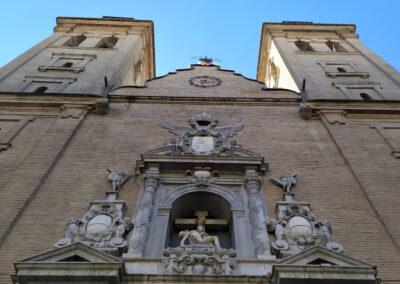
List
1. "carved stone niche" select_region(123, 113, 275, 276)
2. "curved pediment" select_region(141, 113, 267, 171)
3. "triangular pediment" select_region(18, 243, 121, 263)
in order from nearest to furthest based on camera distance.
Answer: "triangular pediment" select_region(18, 243, 121, 263) < "carved stone niche" select_region(123, 113, 275, 276) < "curved pediment" select_region(141, 113, 267, 171)

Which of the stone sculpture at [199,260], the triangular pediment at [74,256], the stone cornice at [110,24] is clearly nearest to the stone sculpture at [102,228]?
the triangular pediment at [74,256]

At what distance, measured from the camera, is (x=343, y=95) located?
16.8m

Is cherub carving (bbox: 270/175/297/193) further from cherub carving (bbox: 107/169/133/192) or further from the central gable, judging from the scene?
the central gable

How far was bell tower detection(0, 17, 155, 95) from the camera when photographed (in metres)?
17.3

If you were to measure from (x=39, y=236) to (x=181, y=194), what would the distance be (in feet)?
9.61

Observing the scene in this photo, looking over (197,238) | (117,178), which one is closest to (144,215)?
(197,238)

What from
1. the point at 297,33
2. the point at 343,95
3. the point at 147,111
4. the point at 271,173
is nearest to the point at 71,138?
the point at 147,111

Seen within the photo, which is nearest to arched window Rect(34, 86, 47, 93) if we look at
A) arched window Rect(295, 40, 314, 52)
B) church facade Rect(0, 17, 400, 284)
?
church facade Rect(0, 17, 400, 284)

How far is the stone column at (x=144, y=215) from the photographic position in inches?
348

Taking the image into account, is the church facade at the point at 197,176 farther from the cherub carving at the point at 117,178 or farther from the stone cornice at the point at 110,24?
the stone cornice at the point at 110,24

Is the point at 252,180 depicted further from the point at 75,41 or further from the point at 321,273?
the point at 75,41

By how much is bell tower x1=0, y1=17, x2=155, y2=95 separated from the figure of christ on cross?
707 cm

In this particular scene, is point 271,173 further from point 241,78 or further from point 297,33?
point 297,33

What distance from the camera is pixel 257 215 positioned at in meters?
9.82
